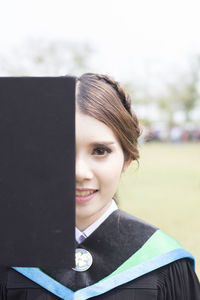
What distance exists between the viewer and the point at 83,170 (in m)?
1.39

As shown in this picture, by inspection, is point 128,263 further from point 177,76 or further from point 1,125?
point 177,76

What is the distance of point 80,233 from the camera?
163cm

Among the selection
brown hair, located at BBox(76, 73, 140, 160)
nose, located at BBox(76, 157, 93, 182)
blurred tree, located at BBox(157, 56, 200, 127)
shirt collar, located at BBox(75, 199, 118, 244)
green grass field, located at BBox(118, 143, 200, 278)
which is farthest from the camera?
blurred tree, located at BBox(157, 56, 200, 127)

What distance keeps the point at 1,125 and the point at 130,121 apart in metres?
0.66

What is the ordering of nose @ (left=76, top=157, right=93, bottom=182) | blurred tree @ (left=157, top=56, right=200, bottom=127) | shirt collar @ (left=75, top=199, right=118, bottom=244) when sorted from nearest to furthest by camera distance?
nose @ (left=76, top=157, right=93, bottom=182), shirt collar @ (left=75, top=199, right=118, bottom=244), blurred tree @ (left=157, top=56, right=200, bottom=127)

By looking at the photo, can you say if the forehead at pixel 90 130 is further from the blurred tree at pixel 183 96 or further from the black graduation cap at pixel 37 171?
the blurred tree at pixel 183 96

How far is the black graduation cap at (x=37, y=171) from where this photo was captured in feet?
3.59

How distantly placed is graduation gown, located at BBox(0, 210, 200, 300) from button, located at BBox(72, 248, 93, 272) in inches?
0.7

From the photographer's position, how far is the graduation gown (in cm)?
156

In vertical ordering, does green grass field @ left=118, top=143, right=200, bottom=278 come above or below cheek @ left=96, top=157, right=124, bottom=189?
above

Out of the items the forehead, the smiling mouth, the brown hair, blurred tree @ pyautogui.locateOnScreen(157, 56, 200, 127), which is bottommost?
the smiling mouth

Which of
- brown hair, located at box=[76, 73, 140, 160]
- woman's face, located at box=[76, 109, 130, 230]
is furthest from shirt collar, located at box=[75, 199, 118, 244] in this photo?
brown hair, located at box=[76, 73, 140, 160]

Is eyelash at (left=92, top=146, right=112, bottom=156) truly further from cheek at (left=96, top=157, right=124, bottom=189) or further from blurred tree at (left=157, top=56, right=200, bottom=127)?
blurred tree at (left=157, top=56, right=200, bottom=127)

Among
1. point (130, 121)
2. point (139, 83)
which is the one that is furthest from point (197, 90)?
point (130, 121)
